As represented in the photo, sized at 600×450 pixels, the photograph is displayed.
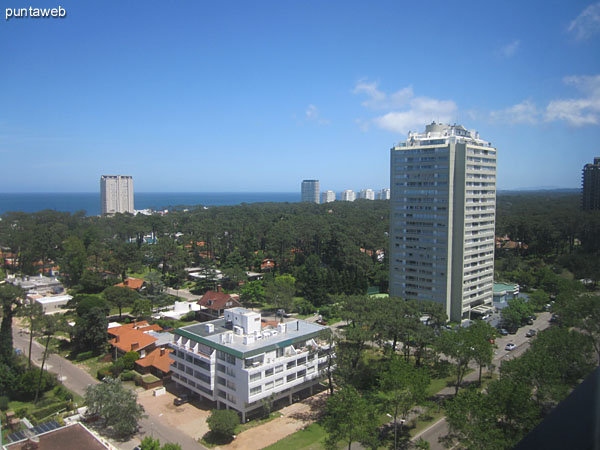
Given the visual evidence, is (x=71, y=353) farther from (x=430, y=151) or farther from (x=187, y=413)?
(x=430, y=151)

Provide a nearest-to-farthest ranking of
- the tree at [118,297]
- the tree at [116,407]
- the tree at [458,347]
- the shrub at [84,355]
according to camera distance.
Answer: the tree at [116,407] → the tree at [458,347] → the shrub at [84,355] → the tree at [118,297]

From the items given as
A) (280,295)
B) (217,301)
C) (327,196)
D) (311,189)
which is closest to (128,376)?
(217,301)

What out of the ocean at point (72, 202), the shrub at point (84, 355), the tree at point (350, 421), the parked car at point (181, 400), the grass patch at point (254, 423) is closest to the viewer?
the tree at point (350, 421)

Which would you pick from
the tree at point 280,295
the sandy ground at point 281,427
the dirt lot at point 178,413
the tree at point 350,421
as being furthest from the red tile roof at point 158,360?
the tree at point 350,421

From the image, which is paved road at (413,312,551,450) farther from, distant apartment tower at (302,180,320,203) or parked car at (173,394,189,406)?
distant apartment tower at (302,180,320,203)

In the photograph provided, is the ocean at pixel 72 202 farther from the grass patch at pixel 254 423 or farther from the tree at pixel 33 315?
the grass patch at pixel 254 423

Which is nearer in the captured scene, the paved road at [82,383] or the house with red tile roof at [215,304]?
the paved road at [82,383]

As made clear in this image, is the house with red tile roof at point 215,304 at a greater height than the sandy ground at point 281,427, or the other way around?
the house with red tile roof at point 215,304
